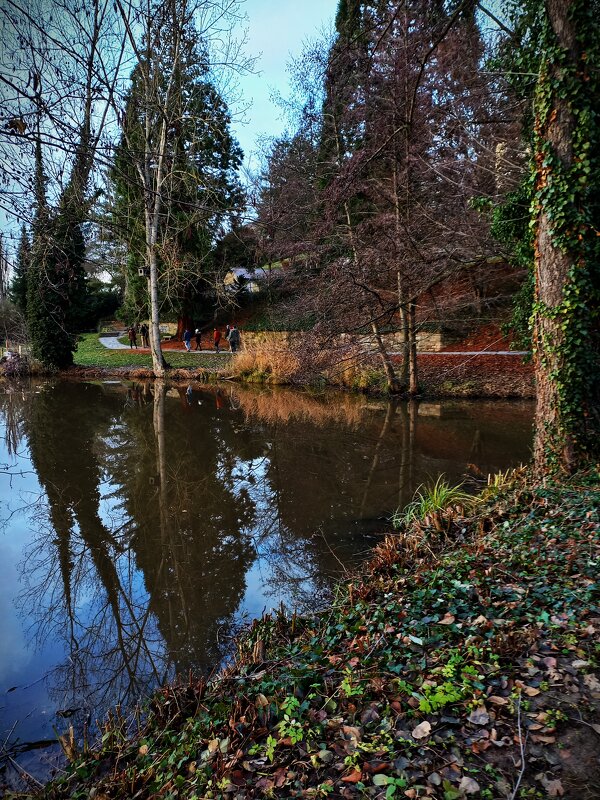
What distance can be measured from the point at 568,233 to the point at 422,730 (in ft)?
17.8

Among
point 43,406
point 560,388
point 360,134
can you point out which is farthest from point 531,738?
point 43,406

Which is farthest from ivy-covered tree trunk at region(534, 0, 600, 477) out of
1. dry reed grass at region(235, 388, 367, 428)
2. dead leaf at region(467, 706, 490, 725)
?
dry reed grass at region(235, 388, 367, 428)

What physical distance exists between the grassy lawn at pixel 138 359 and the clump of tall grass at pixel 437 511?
624 inches

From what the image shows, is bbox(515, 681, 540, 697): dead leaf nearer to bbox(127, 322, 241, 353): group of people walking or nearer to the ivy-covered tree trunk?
the ivy-covered tree trunk

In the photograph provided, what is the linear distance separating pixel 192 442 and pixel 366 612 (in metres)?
7.67

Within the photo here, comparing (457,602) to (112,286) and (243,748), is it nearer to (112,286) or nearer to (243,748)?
(243,748)

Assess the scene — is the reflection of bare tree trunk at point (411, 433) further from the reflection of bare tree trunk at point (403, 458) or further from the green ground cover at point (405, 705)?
the green ground cover at point (405, 705)

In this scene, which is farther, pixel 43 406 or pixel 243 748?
pixel 43 406

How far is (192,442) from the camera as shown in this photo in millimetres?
10617

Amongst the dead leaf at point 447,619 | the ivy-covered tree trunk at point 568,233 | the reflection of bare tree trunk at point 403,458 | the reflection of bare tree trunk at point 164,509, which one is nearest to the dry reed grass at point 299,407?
the reflection of bare tree trunk at point 403,458

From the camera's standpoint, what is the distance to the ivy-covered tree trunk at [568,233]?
5.30 m

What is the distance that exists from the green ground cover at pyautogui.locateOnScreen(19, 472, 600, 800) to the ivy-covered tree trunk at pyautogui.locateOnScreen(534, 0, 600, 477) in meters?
2.20

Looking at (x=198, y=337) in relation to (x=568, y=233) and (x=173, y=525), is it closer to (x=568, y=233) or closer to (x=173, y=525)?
(x=173, y=525)

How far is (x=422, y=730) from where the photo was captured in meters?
2.21
